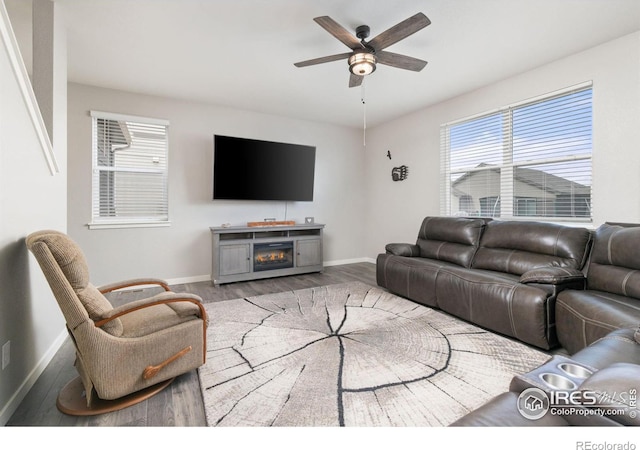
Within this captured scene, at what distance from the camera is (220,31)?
2.55 meters

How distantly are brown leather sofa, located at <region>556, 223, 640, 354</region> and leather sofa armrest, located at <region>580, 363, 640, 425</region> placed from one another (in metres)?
1.18

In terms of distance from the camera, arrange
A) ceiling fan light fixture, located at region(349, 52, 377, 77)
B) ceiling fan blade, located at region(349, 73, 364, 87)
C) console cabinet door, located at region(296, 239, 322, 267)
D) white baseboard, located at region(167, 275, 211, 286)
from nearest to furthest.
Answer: ceiling fan light fixture, located at region(349, 52, 377, 77) < ceiling fan blade, located at region(349, 73, 364, 87) < white baseboard, located at region(167, 275, 211, 286) < console cabinet door, located at region(296, 239, 322, 267)

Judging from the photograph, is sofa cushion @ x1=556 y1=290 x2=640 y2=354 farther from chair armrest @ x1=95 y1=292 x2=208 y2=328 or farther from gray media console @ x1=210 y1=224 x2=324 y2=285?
gray media console @ x1=210 y1=224 x2=324 y2=285

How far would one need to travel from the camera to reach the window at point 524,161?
119 inches

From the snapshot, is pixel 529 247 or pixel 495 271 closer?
pixel 529 247

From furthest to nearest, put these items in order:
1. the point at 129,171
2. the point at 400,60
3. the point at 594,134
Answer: the point at 129,171 → the point at 594,134 → the point at 400,60

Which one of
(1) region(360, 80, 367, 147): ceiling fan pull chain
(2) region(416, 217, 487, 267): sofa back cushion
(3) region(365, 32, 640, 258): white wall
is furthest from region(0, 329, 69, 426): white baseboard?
(3) region(365, 32, 640, 258): white wall

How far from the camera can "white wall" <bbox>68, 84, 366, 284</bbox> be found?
12.1 feet

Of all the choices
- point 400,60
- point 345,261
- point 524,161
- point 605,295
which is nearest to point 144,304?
point 400,60

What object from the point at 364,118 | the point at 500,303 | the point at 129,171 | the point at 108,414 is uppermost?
the point at 364,118

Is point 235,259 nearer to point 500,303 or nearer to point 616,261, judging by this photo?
point 500,303

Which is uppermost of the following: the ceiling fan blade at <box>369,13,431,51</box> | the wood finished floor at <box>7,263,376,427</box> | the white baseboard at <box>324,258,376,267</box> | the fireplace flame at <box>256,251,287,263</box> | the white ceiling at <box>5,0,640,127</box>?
the white ceiling at <box>5,0,640,127</box>

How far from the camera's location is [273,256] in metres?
4.57

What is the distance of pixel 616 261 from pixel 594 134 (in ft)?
4.71
